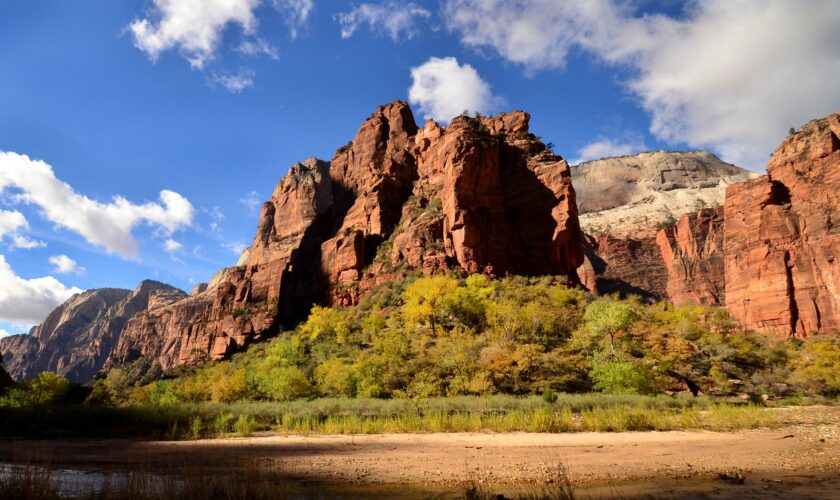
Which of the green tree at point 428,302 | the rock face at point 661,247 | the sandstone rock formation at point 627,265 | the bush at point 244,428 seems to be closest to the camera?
the bush at point 244,428

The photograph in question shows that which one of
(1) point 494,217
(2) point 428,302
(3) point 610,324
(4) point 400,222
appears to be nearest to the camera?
(3) point 610,324

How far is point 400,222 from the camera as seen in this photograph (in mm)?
76938

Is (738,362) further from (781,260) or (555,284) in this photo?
(781,260)

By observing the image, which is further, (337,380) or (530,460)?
(337,380)

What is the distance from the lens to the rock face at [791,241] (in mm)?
66062

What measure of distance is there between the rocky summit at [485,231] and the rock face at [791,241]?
0.65 feet

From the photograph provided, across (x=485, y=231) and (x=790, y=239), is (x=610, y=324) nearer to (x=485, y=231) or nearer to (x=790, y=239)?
(x=485, y=231)

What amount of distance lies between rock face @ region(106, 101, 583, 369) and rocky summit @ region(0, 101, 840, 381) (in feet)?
0.85

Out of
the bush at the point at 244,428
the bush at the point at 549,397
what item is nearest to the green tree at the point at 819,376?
the bush at the point at 549,397

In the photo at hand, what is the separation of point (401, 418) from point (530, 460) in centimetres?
1069

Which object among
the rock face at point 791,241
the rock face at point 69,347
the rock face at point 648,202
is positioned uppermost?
the rock face at point 648,202

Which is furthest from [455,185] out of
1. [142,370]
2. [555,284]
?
[142,370]

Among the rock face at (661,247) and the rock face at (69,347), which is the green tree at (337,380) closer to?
the rock face at (661,247)

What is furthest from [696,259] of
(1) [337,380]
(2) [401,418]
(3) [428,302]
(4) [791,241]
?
(2) [401,418]
